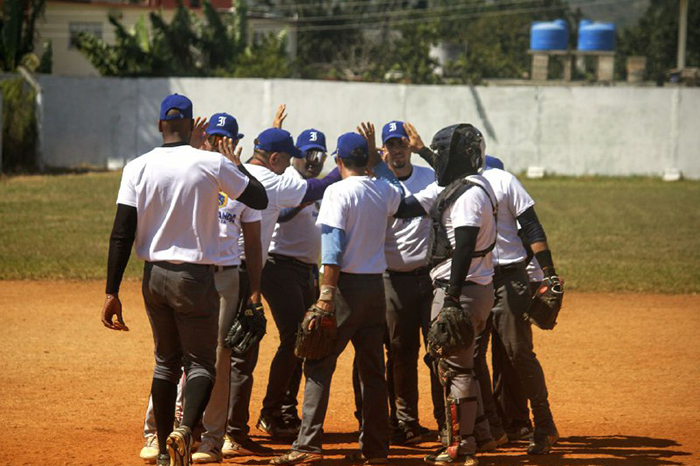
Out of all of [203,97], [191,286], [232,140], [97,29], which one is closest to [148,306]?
[191,286]

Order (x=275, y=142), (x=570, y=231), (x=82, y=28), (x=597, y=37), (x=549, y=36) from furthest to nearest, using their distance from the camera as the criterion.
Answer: (x=82, y=28) < (x=597, y=37) < (x=549, y=36) < (x=570, y=231) < (x=275, y=142)

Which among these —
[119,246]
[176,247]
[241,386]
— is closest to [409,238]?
[241,386]

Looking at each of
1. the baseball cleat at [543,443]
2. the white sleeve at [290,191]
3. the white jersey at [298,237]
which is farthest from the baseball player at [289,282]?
the baseball cleat at [543,443]

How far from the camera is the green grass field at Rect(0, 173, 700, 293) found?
14938mm

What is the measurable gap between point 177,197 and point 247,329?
1066mm

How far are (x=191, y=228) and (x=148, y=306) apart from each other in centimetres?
56

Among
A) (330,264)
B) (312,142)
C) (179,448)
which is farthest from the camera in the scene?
(312,142)

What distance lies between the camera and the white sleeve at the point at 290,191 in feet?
23.0

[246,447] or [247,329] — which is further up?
[247,329]

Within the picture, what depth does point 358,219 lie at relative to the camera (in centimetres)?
652

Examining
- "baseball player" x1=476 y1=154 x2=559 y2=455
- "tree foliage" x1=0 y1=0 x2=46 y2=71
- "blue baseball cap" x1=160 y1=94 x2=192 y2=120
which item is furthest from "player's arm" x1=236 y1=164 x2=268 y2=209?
"tree foliage" x1=0 y1=0 x2=46 y2=71

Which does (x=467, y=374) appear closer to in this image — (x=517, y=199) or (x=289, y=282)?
(x=517, y=199)

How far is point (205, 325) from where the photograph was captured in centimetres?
596

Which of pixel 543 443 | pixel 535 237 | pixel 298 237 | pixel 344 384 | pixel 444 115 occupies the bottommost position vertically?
pixel 344 384
